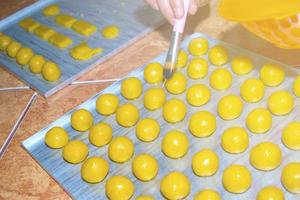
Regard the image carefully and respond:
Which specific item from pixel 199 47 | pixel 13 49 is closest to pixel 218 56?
pixel 199 47

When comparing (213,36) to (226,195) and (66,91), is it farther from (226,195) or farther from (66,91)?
(226,195)

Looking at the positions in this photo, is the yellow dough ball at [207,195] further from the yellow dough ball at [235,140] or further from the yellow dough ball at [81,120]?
the yellow dough ball at [81,120]

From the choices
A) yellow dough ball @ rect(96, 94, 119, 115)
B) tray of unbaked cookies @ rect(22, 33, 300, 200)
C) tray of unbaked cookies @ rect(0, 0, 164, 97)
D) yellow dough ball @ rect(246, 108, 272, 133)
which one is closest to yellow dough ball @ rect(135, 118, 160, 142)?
tray of unbaked cookies @ rect(22, 33, 300, 200)

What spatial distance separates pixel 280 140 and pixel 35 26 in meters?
0.97

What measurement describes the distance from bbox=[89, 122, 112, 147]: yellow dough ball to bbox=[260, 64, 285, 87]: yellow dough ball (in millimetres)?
412

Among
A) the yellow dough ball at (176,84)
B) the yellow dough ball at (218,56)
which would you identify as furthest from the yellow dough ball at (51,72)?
the yellow dough ball at (218,56)

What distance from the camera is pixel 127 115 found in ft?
3.37

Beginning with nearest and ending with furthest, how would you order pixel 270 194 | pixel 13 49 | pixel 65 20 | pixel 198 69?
pixel 270 194 < pixel 198 69 < pixel 13 49 < pixel 65 20

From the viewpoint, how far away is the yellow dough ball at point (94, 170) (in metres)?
0.91

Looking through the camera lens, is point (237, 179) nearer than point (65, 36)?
Yes

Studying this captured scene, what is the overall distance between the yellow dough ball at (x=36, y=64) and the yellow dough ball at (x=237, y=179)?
69 centimetres

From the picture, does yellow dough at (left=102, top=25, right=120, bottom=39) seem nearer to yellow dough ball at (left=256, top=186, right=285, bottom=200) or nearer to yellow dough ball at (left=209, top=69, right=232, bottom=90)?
yellow dough ball at (left=209, top=69, right=232, bottom=90)

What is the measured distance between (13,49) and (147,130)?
654 mm

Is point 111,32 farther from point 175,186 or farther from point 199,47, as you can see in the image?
point 175,186
